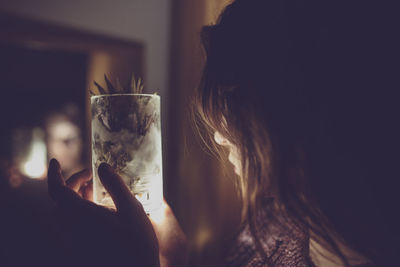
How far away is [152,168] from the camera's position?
677mm

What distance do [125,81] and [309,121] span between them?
141 cm

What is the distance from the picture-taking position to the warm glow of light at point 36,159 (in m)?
1.99

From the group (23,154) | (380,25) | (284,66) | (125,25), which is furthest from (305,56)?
(23,154)

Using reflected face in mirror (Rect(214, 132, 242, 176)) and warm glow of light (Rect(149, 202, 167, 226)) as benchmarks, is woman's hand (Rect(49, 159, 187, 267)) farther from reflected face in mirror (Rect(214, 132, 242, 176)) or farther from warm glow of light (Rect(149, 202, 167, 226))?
reflected face in mirror (Rect(214, 132, 242, 176))

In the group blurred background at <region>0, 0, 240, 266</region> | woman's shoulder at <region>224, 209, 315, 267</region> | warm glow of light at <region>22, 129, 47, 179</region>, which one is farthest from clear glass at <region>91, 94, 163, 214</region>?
warm glow of light at <region>22, 129, 47, 179</region>

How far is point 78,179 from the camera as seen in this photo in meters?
0.87

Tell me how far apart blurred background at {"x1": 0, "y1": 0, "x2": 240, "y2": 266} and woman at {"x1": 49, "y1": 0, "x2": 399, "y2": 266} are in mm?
694

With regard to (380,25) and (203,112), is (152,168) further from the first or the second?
(380,25)

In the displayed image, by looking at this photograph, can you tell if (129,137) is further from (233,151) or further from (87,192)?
(87,192)

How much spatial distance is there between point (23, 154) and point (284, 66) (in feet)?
6.85

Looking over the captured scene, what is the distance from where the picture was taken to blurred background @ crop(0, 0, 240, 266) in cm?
147

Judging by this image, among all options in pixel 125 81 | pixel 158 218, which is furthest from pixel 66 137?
pixel 158 218

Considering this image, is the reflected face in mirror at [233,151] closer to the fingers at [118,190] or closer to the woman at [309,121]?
the woman at [309,121]

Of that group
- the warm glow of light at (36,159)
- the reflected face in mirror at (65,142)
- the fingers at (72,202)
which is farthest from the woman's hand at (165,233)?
the reflected face in mirror at (65,142)
